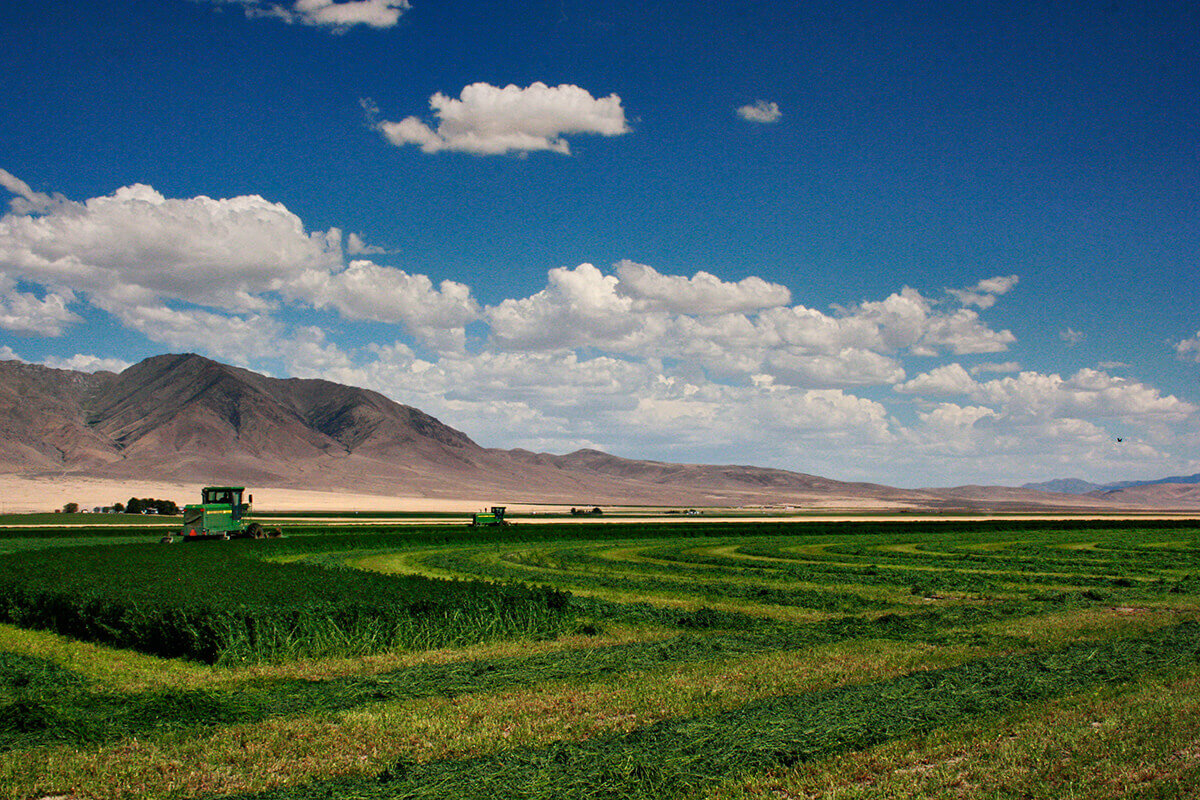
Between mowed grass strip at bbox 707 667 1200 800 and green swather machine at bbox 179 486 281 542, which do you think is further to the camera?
green swather machine at bbox 179 486 281 542

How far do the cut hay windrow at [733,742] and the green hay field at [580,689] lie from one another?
0.15ft

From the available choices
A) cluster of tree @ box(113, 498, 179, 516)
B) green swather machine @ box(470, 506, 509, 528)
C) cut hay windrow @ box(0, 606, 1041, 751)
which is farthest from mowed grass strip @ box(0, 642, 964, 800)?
cluster of tree @ box(113, 498, 179, 516)

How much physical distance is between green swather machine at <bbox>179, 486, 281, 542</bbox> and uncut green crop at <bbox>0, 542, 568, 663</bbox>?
96.0ft

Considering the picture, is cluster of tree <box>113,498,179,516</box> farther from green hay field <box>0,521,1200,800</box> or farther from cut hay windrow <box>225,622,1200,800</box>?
cut hay windrow <box>225,622,1200,800</box>

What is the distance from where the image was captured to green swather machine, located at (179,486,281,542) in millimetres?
52616

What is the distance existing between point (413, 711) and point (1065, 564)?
37879 mm

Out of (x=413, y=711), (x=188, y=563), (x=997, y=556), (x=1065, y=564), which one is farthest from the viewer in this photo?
(x=997, y=556)

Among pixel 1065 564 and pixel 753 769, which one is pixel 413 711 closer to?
pixel 753 769

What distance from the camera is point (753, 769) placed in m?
9.47

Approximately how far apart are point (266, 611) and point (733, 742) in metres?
10.7

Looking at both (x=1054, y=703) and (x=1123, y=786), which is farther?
(x=1054, y=703)

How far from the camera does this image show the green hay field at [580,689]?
928 cm

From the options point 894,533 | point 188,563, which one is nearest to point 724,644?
point 188,563

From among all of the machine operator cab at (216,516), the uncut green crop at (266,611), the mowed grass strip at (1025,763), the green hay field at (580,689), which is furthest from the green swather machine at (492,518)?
the mowed grass strip at (1025,763)
